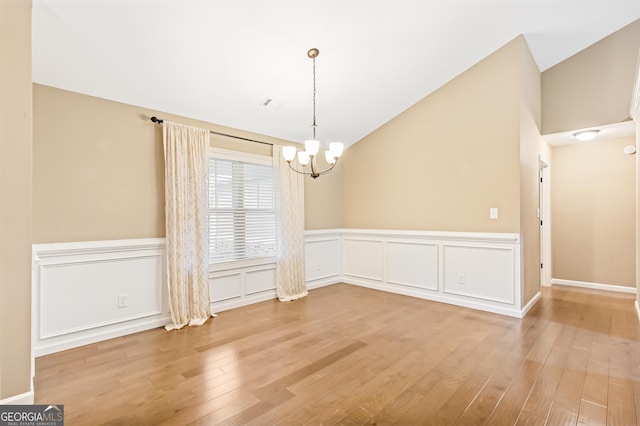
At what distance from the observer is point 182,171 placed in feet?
11.5

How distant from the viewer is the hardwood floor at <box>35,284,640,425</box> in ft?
6.24

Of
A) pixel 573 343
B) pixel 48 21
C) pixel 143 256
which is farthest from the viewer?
pixel 143 256

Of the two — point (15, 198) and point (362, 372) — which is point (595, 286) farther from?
point (15, 198)

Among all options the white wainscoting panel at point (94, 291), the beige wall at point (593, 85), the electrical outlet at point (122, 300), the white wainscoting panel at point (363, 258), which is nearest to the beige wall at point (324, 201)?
the white wainscoting panel at point (363, 258)

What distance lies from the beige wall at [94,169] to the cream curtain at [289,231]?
1548 millimetres

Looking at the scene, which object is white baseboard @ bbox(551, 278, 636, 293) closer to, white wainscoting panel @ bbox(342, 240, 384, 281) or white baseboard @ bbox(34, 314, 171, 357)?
white wainscoting panel @ bbox(342, 240, 384, 281)

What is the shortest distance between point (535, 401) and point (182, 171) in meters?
3.76

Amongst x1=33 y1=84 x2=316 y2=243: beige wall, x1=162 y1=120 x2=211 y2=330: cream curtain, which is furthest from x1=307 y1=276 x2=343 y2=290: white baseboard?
x1=33 y1=84 x2=316 y2=243: beige wall

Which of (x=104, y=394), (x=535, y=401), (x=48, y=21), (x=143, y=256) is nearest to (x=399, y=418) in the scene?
(x=535, y=401)

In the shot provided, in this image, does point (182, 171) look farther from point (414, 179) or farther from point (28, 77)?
point (414, 179)

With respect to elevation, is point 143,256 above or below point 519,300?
above

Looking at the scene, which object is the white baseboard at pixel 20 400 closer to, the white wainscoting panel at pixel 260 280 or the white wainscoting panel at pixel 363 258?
the white wainscoting panel at pixel 260 280

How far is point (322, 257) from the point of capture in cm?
531

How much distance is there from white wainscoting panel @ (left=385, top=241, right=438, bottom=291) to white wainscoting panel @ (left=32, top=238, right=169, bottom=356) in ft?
10.7
